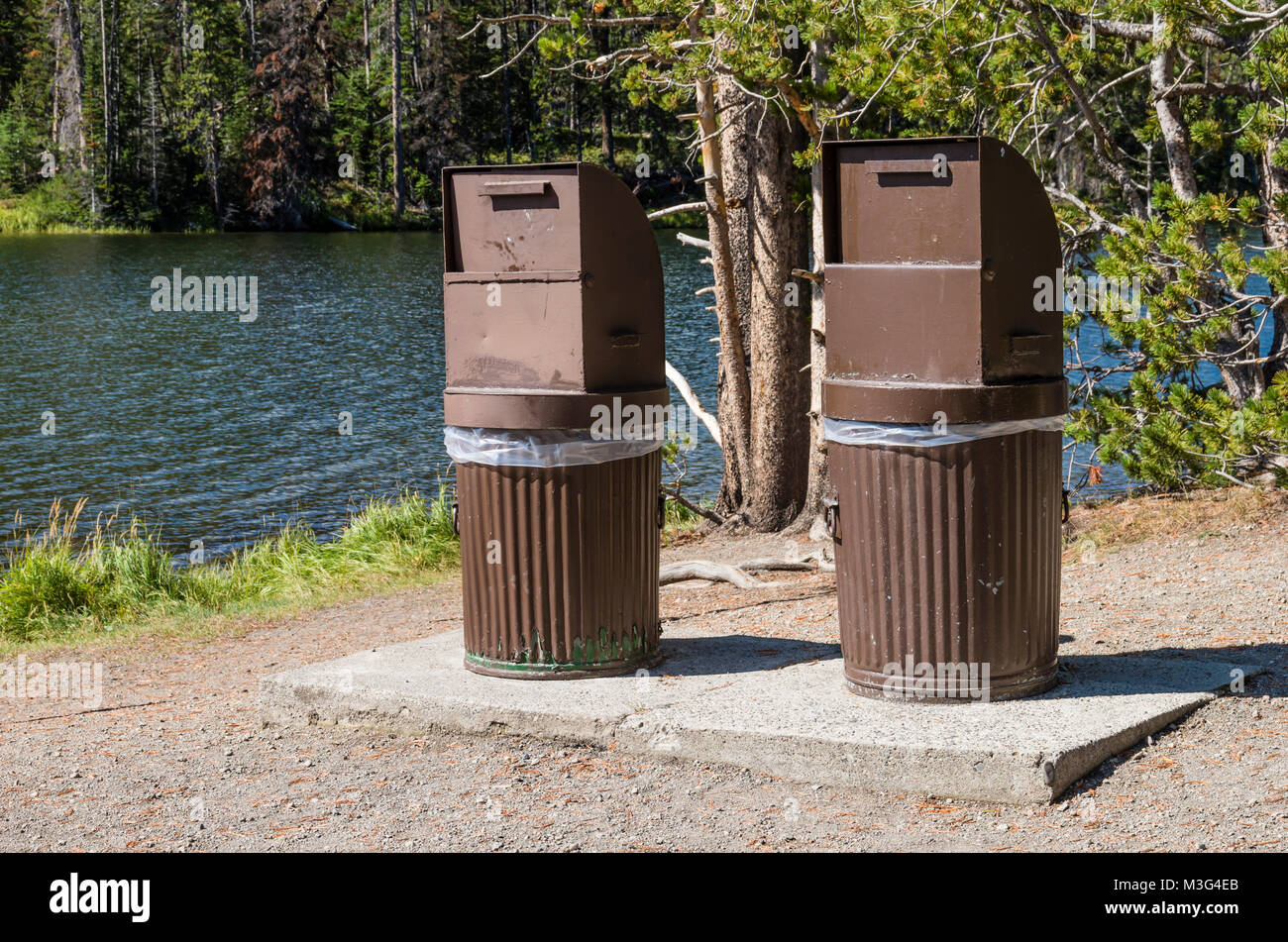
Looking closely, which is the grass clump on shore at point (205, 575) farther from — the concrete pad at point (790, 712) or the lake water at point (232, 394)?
the concrete pad at point (790, 712)

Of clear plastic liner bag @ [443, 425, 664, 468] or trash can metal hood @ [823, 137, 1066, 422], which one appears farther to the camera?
clear plastic liner bag @ [443, 425, 664, 468]

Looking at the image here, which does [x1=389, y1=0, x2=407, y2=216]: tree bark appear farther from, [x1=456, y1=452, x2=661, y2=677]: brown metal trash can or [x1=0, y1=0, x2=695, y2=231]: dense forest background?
[x1=456, y1=452, x2=661, y2=677]: brown metal trash can

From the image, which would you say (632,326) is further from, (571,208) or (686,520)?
(686,520)

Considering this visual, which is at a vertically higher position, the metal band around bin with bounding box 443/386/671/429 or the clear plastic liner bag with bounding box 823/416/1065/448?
the metal band around bin with bounding box 443/386/671/429

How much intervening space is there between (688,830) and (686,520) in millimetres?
7884

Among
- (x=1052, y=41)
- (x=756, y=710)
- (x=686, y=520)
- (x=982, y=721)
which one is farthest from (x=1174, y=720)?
(x=686, y=520)

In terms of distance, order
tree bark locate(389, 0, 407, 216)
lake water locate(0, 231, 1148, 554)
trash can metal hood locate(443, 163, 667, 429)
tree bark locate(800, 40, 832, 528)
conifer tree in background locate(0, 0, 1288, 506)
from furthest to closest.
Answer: tree bark locate(389, 0, 407, 216), lake water locate(0, 231, 1148, 554), tree bark locate(800, 40, 832, 528), conifer tree in background locate(0, 0, 1288, 506), trash can metal hood locate(443, 163, 667, 429)

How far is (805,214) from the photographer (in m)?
10.6

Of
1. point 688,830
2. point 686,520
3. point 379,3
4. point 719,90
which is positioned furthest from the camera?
point 379,3

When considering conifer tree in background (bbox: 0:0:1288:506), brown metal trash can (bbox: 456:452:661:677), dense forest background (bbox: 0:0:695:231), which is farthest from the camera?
dense forest background (bbox: 0:0:695:231)

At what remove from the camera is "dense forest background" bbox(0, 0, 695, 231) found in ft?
201

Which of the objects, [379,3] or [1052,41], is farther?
[379,3]

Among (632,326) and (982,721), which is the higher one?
(632,326)

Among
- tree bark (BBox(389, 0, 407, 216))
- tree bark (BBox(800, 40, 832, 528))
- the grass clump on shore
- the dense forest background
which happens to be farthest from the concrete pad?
tree bark (BBox(389, 0, 407, 216))
